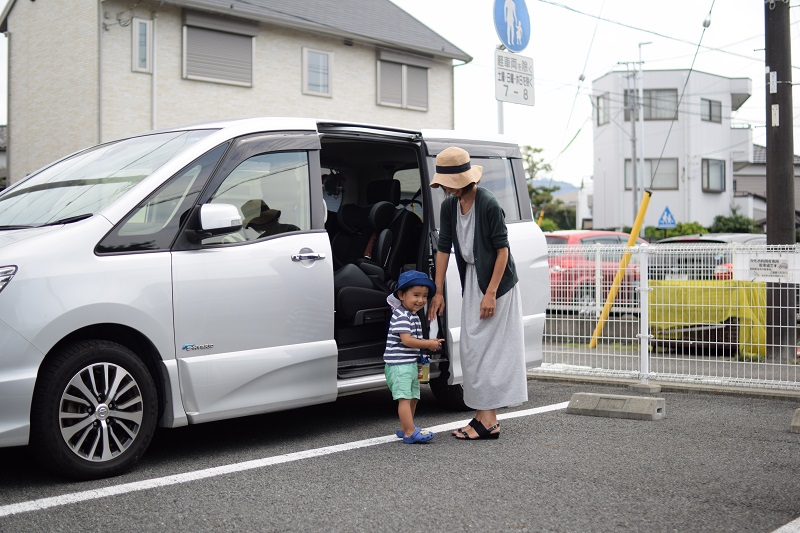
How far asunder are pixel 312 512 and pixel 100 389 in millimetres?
1356

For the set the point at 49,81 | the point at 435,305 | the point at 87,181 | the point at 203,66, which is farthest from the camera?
the point at 49,81

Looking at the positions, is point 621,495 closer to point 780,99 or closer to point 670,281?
point 670,281

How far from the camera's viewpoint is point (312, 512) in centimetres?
371

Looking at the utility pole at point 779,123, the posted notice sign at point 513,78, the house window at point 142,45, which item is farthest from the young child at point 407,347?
the house window at point 142,45

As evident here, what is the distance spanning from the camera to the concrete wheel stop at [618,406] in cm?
600

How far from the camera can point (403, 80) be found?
84.2ft

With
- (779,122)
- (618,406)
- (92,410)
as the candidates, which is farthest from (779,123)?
Result: (92,410)

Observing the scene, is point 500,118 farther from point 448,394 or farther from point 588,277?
point 448,394

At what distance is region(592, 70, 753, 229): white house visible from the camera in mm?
41656

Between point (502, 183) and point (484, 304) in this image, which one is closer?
point (484, 304)

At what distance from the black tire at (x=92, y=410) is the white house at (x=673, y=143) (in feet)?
126

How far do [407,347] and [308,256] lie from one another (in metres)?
0.83

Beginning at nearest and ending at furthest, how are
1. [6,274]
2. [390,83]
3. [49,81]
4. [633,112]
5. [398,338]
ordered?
[6,274] → [398,338] → [49,81] → [390,83] → [633,112]

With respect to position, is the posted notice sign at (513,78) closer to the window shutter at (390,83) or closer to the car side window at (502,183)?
the car side window at (502,183)
